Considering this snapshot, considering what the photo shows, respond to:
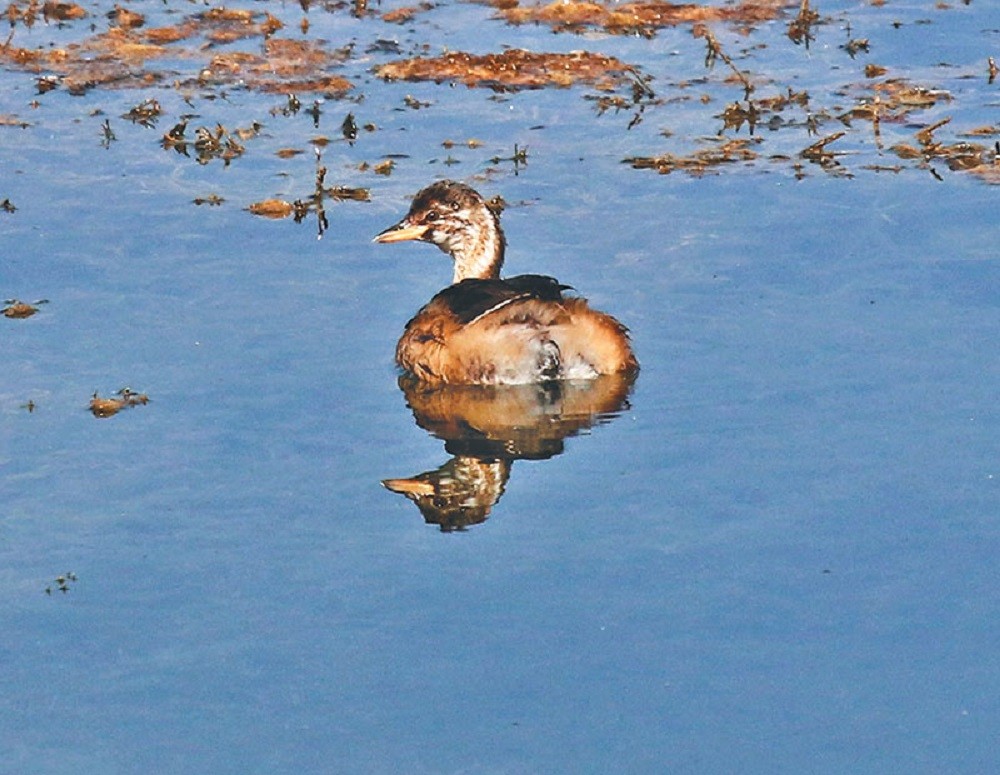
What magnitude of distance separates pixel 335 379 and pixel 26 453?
215cm

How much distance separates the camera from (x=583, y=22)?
2122 cm

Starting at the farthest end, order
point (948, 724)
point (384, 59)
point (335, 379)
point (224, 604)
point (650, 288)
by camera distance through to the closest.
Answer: point (384, 59)
point (650, 288)
point (335, 379)
point (224, 604)
point (948, 724)

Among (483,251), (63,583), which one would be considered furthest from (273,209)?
(63,583)

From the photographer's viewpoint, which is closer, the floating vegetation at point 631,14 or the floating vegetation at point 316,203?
the floating vegetation at point 316,203

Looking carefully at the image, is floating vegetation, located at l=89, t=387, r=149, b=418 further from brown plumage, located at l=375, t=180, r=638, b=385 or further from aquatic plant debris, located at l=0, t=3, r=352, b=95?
aquatic plant debris, located at l=0, t=3, r=352, b=95

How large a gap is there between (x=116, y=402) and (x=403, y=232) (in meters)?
2.99

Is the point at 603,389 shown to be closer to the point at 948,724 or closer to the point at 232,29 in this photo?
the point at 948,724

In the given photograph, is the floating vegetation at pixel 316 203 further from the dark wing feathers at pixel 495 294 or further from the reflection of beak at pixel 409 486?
the reflection of beak at pixel 409 486

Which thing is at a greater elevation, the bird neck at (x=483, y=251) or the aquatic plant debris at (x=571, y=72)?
the aquatic plant debris at (x=571, y=72)

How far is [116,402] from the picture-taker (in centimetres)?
1229

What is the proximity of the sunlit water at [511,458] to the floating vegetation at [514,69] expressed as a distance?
34cm

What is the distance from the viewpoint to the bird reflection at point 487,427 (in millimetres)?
11219

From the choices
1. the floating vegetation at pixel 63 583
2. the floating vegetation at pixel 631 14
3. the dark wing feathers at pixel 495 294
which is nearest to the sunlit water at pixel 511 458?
the floating vegetation at pixel 63 583

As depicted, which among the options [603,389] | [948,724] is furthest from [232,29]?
[948,724]
